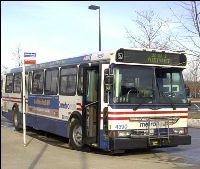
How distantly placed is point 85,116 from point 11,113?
30.6 feet

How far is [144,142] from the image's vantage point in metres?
12.4

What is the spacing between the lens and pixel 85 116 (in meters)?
13.5

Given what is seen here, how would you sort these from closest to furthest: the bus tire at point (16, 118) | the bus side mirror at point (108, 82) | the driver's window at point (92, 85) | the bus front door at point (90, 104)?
the bus side mirror at point (108, 82) < the bus front door at point (90, 104) < the driver's window at point (92, 85) < the bus tire at point (16, 118)

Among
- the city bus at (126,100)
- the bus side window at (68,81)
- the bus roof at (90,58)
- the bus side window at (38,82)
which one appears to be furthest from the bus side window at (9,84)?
the city bus at (126,100)

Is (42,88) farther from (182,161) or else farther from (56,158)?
(182,161)

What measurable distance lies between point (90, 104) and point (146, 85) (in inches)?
68.5

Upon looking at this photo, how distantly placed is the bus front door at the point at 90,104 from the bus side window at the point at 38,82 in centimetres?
438

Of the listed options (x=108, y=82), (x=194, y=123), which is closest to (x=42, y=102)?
(x=108, y=82)

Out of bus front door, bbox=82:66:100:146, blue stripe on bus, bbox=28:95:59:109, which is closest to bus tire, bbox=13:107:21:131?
blue stripe on bus, bbox=28:95:59:109

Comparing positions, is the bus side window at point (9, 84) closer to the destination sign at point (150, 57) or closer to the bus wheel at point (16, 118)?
the bus wheel at point (16, 118)

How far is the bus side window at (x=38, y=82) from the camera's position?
1782 centimetres

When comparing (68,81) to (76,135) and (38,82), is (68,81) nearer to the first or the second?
(76,135)

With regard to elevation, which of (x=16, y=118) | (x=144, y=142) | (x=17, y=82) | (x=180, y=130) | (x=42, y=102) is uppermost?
(x=17, y=82)

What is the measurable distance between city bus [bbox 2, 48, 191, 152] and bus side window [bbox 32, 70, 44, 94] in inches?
113
